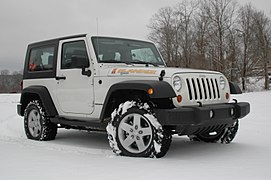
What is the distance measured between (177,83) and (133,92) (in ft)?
2.47

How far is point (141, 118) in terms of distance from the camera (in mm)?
4824

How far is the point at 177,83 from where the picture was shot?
15.4 feet

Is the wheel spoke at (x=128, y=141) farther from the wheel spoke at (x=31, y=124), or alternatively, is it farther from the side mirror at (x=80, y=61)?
the wheel spoke at (x=31, y=124)

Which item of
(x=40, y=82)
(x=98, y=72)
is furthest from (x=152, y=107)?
(x=40, y=82)

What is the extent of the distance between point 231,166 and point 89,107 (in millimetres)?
2580

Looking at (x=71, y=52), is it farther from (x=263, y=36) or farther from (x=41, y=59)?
(x=263, y=36)

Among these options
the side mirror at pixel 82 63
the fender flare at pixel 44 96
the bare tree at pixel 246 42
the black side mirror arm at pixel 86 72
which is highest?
the bare tree at pixel 246 42

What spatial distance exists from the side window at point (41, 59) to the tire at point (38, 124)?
2.36 ft

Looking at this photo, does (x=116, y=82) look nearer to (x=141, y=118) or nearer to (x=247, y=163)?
(x=141, y=118)

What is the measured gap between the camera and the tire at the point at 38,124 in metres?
6.67

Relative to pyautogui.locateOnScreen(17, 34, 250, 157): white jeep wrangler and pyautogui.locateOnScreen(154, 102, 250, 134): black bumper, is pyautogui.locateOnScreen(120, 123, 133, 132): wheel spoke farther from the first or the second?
pyautogui.locateOnScreen(154, 102, 250, 134): black bumper

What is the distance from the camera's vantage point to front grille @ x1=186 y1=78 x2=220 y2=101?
482cm

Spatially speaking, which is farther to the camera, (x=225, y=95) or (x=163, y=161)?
(x=225, y=95)

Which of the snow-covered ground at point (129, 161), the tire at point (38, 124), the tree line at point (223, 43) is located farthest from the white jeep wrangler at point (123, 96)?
the tree line at point (223, 43)
